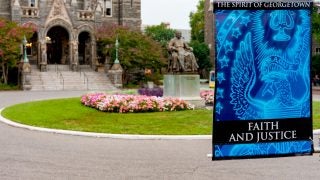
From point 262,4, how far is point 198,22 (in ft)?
296

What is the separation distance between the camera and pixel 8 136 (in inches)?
562

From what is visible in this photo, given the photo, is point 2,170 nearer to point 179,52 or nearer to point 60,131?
point 60,131

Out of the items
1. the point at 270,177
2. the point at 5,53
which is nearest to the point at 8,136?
the point at 270,177

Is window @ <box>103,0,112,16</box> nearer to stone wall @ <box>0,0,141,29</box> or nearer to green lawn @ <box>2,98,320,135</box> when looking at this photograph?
stone wall @ <box>0,0,141,29</box>

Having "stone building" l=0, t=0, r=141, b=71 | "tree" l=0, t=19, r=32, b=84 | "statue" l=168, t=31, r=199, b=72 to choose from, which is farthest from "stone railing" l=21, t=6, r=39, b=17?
"statue" l=168, t=31, r=199, b=72

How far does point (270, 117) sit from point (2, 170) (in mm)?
6203

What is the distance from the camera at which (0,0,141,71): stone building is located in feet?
157

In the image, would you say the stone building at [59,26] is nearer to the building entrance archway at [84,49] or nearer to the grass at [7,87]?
the building entrance archway at [84,49]

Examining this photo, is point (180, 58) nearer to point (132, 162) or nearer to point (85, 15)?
point (132, 162)

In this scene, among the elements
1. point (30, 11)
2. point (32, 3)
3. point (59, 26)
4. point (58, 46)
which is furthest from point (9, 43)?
point (32, 3)

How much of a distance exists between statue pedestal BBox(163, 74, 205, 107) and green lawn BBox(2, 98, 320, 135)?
1376mm

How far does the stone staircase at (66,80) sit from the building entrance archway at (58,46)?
2297mm

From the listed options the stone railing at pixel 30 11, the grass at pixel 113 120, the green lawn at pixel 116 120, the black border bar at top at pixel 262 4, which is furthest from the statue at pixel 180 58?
the stone railing at pixel 30 11

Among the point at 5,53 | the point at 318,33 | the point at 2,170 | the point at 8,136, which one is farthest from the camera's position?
the point at 318,33
